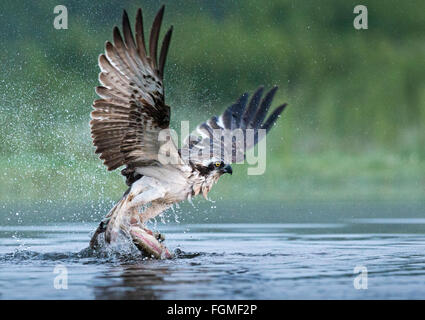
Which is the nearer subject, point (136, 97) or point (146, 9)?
point (136, 97)

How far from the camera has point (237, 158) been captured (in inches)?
430

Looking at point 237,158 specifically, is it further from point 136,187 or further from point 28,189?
point 28,189

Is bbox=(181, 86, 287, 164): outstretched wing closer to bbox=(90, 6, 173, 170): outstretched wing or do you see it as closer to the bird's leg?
the bird's leg

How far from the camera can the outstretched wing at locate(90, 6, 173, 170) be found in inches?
334

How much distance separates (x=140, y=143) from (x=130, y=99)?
0.56 metres

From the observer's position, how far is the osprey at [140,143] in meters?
8.54

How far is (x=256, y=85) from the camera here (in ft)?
105

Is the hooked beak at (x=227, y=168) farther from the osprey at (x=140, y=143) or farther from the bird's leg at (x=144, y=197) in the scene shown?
the bird's leg at (x=144, y=197)

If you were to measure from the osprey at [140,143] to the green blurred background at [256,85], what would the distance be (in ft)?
30.4

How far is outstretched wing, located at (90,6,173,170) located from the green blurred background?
1004cm

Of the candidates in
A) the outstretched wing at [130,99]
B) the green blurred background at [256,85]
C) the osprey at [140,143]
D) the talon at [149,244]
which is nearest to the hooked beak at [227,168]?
the osprey at [140,143]
